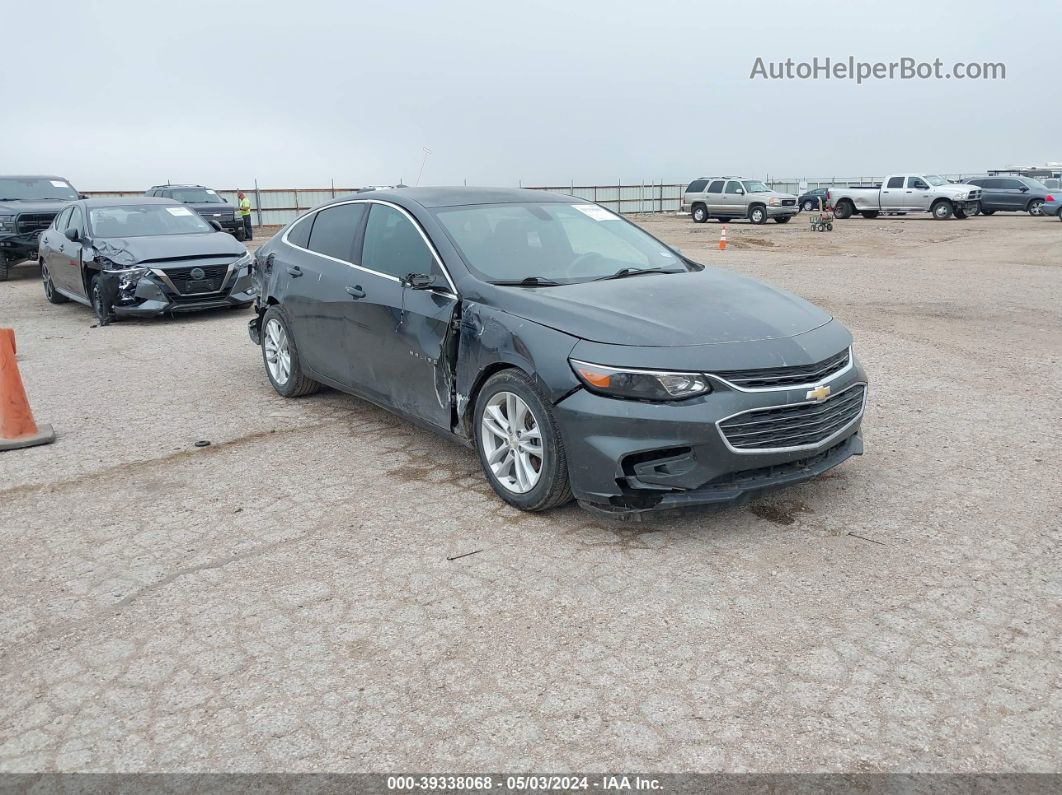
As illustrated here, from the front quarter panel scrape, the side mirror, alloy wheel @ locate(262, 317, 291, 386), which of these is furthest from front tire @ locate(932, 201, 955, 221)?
the front quarter panel scrape

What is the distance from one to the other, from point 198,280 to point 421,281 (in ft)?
24.2

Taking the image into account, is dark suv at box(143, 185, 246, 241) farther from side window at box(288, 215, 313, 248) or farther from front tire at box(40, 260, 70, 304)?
side window at box(288, 215, 313, 248)

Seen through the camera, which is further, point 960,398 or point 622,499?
point 960,398

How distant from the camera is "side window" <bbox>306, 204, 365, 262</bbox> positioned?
6188 millimetres

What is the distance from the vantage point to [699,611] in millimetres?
3662

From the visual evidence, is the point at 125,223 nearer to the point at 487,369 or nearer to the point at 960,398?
the point at 487,369

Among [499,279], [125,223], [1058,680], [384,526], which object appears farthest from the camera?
[125,223]

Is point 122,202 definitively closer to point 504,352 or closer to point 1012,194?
point 504,352

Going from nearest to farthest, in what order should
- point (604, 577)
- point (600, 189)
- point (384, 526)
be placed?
point (604, 577), point (384, 526), point (600, 189)

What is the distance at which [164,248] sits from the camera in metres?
11.5

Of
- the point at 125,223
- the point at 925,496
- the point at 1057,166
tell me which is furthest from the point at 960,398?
the point at 1057,166

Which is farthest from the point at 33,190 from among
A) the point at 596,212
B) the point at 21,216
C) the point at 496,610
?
the point at 496,610

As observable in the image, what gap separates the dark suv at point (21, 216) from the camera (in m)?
17.1

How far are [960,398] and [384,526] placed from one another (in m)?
4.69
